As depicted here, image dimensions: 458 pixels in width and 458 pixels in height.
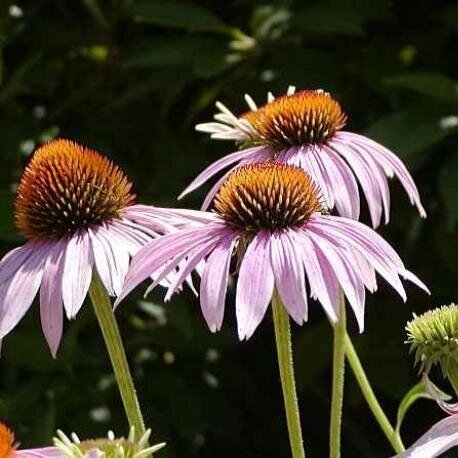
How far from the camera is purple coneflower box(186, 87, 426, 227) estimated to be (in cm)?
103

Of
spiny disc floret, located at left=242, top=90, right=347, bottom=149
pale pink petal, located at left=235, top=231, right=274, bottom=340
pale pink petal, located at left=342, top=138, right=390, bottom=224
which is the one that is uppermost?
spiny disc floret, located at left=242, top=90, right=347, bottom=149

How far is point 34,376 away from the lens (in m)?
1.90

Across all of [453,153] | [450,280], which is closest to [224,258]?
[453,153]

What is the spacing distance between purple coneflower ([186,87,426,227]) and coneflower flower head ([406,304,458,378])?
129 millimetres

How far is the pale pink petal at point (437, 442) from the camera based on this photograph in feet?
2.49

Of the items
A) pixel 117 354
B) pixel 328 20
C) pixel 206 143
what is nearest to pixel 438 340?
pixel 117 354

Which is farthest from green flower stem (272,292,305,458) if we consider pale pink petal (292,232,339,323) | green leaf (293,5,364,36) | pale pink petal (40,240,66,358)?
green leaf (293,5,364,36)

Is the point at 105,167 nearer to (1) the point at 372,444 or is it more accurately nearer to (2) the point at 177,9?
(2) the point at 177,9

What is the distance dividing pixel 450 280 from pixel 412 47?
0.39 meters

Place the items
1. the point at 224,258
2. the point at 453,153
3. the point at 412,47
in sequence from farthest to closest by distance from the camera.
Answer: the point at 412,47 → the point at 453,153 → the point at 224,258

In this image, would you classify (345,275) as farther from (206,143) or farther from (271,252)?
(206,143)

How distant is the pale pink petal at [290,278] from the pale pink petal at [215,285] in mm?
31

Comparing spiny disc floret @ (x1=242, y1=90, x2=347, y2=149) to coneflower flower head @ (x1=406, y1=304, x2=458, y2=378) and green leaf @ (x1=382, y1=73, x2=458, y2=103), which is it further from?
green leaf @ (x1=382, y1=73, x2=458, y2=103)

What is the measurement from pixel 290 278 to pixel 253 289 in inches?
1.0
